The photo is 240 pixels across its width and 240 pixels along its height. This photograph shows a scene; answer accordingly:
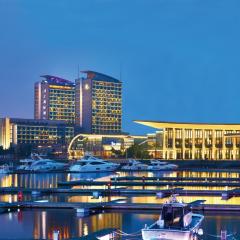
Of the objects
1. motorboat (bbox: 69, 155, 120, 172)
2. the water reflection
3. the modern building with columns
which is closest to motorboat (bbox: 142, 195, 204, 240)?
the water reflection

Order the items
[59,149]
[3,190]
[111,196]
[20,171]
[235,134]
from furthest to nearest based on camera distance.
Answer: [59,149], [235,134], [20,171], [3,190], [111,196]

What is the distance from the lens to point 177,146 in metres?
119

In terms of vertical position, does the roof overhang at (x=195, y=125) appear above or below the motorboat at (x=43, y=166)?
above

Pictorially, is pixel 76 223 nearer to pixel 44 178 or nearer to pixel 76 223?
pixel 76 223

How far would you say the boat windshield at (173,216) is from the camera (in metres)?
22.3

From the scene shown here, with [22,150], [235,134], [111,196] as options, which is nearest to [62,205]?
[111,196]

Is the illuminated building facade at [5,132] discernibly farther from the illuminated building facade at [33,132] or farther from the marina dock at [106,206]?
the marina dock at [106,206]

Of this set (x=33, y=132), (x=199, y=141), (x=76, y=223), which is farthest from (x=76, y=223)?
(x=33, y=132)

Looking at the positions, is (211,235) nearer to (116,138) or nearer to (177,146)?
(177,146)

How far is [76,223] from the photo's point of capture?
29000 mm

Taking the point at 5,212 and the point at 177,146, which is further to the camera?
the point at 177,146

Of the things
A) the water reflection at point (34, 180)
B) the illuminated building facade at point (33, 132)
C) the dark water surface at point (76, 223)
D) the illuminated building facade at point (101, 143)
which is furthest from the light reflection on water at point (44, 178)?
the illuminated building facade at point (33, 132)

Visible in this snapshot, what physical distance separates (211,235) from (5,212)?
42.7 ft

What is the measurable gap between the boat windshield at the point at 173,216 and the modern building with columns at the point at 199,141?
92.7 meters
